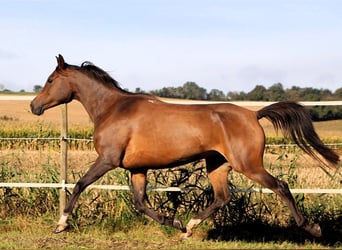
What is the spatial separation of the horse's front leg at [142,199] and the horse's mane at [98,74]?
1.11m

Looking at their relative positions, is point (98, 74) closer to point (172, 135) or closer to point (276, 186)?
point (172, 135)

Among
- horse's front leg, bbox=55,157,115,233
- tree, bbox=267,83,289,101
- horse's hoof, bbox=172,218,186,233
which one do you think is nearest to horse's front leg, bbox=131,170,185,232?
horse's hoof, bbox=172,218,186,233

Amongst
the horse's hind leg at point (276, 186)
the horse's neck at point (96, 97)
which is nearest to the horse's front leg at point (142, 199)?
the horse's neck at point (96, 97)

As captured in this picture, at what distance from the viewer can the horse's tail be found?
23.5 feet

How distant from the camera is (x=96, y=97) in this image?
7461 mm

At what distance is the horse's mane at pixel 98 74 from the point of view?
24.9 feet

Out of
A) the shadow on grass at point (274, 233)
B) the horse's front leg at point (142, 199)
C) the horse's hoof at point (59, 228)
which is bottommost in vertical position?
the shadow on grass at point (274, 233)

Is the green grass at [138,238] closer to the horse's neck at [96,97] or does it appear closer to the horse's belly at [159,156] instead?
the horse's belly at [159,156]

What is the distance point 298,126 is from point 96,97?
2414mm

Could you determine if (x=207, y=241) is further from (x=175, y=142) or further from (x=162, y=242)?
(x=175, y=142)

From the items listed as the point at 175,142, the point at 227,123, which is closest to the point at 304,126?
the point at 227,123

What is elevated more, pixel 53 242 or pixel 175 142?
pixel 175 142

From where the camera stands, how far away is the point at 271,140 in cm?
2333

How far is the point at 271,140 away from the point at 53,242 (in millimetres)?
17132
